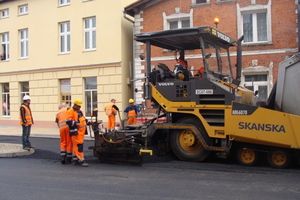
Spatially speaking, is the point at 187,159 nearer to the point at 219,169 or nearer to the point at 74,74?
the point at 219,169

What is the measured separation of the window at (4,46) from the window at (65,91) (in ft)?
17.5

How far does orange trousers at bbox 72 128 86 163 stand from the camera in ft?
24.4

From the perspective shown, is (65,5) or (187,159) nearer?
(187,159)

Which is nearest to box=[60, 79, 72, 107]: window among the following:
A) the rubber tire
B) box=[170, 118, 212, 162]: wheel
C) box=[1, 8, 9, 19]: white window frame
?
box=[1, 8, 9, 19]: white window frame

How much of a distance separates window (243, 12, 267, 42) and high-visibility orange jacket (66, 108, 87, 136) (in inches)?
419

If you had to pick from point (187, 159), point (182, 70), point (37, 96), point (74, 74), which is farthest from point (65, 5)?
point (187, 159)

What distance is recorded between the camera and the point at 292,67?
6.55 m

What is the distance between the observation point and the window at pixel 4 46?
2200cm

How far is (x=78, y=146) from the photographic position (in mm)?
7465

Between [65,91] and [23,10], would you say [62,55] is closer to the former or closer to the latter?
[65,91]

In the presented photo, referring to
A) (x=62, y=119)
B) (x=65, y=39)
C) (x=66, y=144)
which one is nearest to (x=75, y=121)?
(x=66, y=144)

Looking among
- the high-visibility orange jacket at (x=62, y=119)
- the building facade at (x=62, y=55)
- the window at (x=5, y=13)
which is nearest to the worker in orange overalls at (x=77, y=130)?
the high-visibility orange jacket at (x=62, y=119)

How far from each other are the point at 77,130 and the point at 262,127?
13.2 feet

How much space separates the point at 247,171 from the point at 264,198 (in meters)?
1.67
